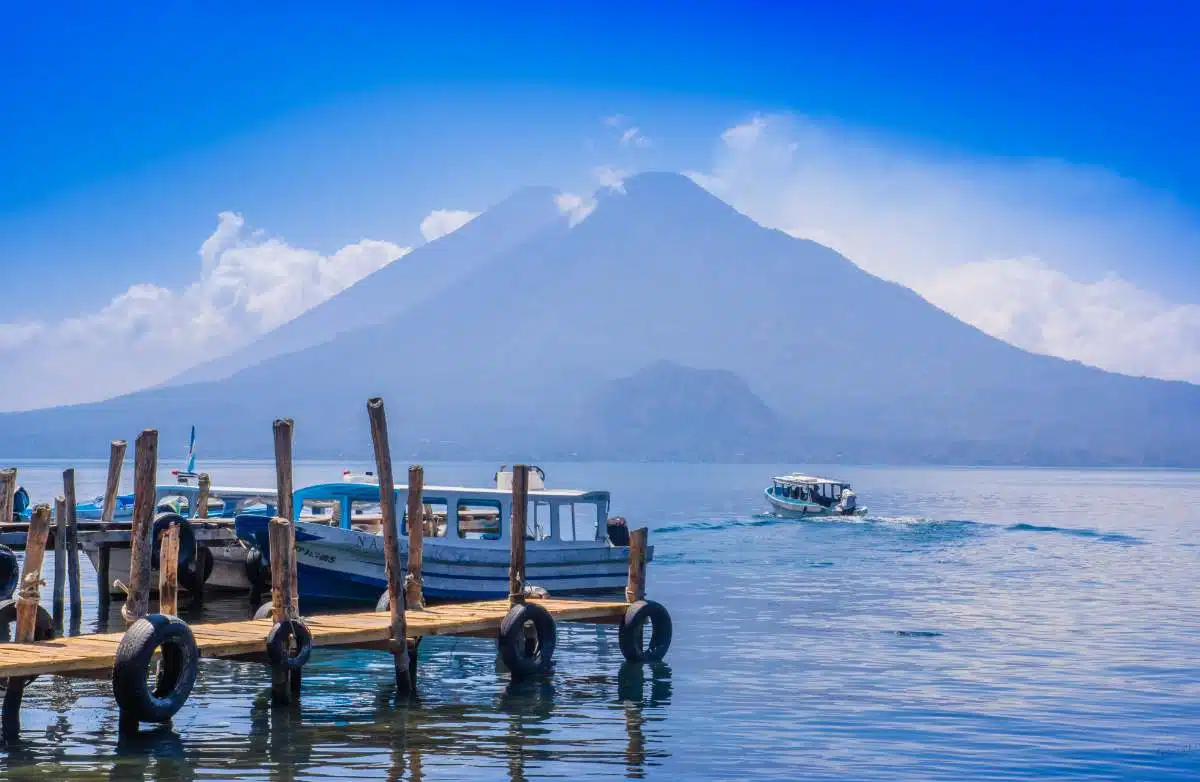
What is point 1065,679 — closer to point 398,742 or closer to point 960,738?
point 960,738

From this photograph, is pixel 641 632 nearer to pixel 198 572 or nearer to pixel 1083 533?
Answer: pixel 198 572

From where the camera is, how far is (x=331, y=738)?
65.9 feet

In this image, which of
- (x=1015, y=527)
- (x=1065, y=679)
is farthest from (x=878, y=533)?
(x=1065, y=679)

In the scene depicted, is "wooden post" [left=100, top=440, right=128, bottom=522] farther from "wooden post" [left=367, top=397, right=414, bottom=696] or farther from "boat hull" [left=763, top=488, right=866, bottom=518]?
"boat hull" [left=763, top=488, right=866, bottom=518]

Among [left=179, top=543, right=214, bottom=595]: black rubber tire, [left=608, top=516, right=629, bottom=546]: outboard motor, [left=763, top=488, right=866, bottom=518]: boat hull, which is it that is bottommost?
[left=763, top=488, right=866, bottom=518]: boat hull

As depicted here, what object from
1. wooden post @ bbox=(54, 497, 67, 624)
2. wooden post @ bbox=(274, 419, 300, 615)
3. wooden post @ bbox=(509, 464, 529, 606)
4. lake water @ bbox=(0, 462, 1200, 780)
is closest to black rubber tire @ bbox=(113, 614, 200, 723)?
lake water @ bbox=(0, 462, 1200, 780)

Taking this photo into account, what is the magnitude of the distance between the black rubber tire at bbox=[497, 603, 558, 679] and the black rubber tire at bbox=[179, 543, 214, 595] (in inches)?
530

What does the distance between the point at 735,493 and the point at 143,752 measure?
142899 millimetres

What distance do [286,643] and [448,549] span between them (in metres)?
12.9

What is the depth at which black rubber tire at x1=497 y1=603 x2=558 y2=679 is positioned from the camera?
79.4 feet

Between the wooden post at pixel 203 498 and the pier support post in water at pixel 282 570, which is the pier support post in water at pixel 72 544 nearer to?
the wooden post at pixel 203 498

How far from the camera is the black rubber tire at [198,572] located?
116ft

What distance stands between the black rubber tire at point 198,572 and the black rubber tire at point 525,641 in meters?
13.5

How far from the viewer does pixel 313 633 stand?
21.3m
